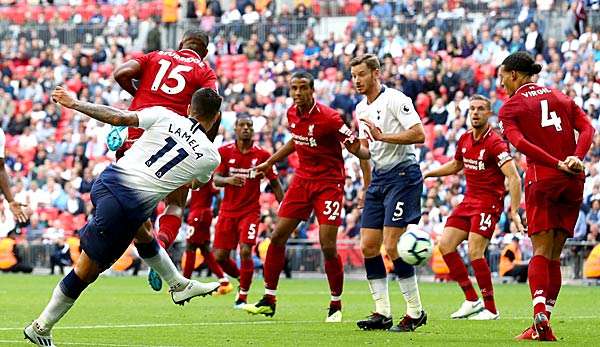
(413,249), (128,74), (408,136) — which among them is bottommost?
(413,249)

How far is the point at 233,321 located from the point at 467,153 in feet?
12.3

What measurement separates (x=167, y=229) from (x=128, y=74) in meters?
1.66

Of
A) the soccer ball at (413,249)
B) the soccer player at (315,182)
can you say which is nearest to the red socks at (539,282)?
the soccer ball at (413,249)

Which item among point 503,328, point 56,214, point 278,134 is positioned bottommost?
point 56,214

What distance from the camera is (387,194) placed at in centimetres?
1386

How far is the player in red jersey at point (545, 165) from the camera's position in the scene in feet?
40.1

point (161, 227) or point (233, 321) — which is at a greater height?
point (161, 227)

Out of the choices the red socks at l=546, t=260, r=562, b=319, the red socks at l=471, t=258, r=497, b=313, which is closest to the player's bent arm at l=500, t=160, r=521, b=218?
the red socks at l=471, t=258, r=497, b=313

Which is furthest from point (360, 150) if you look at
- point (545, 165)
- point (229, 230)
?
point (229, 230)

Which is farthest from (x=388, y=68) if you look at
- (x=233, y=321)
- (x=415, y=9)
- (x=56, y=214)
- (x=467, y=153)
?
(x=233, y=321)

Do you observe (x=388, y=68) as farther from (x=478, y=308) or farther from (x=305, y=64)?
(x=478, y=308)

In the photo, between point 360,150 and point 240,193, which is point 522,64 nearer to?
point 360,150

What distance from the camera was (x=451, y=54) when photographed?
105 ft

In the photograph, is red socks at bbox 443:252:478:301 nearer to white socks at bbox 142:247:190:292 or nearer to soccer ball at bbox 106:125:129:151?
soccer ball at bbox 106:125:129:151
